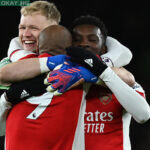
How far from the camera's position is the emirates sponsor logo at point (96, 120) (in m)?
1.33

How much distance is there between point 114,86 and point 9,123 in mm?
404

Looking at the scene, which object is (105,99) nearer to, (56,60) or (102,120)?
(102,120)

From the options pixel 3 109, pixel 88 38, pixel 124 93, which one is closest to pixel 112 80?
pixel 124 93

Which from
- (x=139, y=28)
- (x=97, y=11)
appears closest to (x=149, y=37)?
(x=139, y=28)

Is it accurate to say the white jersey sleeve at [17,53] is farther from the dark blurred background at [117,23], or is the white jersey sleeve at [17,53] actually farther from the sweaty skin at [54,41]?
the dark blurred background at [117,23]

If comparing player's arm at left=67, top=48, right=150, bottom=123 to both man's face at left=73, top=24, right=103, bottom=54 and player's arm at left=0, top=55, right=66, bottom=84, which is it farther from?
man's face at left=73, top=24, right=103, bottom=54

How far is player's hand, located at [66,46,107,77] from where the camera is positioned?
47.3 inches

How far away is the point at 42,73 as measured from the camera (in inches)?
49.1

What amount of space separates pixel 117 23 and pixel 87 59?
2915mm

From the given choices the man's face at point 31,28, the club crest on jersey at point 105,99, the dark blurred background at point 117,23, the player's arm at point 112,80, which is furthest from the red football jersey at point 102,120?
the dark blurred background at point 117,23

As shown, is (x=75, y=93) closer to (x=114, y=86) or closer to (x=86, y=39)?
(x=114, y=86)

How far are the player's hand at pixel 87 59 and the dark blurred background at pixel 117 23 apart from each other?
9.04 feet

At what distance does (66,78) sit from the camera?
119cm

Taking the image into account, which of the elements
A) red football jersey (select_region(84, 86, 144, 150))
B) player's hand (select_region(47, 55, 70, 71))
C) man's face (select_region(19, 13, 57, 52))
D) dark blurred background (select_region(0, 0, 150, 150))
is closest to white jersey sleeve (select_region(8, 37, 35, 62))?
man's face (select_region(19, 13, 57, 52))
